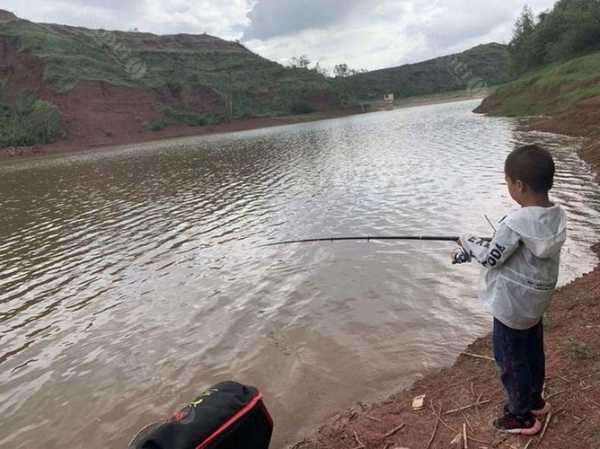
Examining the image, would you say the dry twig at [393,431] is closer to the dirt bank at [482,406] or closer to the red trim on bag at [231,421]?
the dirt bank at [482,406]

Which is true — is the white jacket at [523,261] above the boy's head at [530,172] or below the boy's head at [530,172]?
below

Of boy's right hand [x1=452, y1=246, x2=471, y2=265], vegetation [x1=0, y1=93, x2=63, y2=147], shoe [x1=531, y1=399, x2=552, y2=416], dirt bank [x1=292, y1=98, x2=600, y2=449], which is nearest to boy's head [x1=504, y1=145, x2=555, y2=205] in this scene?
boy's right hand [x1=452, y1=246, x2=471, y2=265]

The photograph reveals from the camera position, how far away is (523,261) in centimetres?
332

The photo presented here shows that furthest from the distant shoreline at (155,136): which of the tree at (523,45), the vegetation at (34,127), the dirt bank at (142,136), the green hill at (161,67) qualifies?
the tree at (523,45)

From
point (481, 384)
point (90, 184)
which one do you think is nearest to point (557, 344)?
point (481, 384)

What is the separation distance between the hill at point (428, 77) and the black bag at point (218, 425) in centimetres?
16661

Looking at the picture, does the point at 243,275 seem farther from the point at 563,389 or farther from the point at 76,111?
the point at 76,111

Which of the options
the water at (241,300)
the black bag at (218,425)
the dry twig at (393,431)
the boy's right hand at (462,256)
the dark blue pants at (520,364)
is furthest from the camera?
the water at (241,300)

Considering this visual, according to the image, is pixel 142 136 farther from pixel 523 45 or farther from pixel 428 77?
pixel 428 77

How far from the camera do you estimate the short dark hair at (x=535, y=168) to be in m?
3.22

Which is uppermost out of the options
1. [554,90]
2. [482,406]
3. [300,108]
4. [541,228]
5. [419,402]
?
[541,228]

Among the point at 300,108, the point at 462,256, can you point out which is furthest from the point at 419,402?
the point at 300,108

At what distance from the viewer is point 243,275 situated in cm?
977

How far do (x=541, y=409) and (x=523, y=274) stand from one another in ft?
3.73
